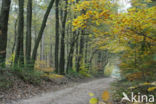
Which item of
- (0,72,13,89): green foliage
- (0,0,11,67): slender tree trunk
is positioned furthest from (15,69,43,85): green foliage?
(0,0,11,67): slender tree trunk

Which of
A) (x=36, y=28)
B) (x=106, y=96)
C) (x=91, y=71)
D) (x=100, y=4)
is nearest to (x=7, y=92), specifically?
(x=100, y=4)

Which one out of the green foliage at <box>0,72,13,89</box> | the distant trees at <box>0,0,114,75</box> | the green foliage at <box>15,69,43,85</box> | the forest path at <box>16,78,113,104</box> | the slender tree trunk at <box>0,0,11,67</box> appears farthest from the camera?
the distant trees at <box>0,0,114,75</box>

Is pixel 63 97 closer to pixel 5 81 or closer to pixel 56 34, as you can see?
pixel 5 81

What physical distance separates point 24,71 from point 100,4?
5.99 meters

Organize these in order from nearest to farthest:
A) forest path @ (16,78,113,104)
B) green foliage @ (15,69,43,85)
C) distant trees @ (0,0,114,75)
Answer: forest path @ (16,78,113,104), green foliage @ (15,69,43,85), distant trees @ (0,0,114,75)

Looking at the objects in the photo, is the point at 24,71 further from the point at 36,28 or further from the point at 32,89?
the point at 36,28

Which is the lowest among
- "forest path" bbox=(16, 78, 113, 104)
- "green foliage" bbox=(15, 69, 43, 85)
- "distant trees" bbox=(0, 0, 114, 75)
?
"forest path" bbox=(16, 78, 113, 104)

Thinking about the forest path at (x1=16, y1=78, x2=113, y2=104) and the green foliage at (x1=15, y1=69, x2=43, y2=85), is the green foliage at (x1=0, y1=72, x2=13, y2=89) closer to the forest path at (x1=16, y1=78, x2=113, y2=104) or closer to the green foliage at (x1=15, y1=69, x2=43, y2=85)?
the green foliage at (x1=15, y1=69, x2=43, y2=85)

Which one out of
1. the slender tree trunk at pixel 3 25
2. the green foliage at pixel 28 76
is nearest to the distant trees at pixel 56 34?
the slender tree trunk at pixel 3 25

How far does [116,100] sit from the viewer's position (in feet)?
19.8

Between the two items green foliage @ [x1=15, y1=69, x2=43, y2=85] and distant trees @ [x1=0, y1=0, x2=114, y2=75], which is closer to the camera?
green foliage @ [x1=15, y1=69, x2=43, y2=85]

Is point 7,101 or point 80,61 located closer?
point 7,101

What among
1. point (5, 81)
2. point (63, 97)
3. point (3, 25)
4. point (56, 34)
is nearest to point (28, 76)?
point (5, 81)

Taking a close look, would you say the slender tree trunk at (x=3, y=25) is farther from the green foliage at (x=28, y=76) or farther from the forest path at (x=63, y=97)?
the forest path at (x=63, y=97)
